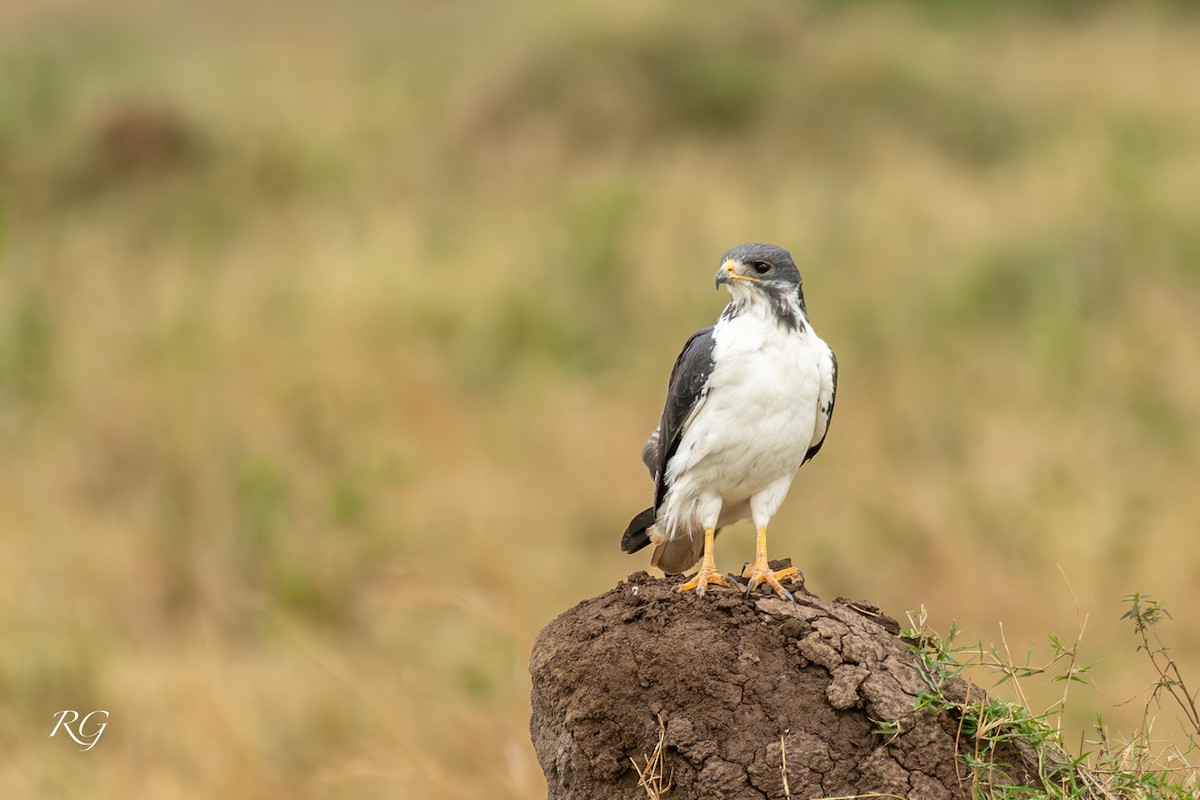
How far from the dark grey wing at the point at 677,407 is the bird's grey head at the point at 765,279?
0.65ft

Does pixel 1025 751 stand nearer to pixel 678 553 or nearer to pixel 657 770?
pixel 657 770

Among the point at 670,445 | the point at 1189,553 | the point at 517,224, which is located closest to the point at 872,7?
the point at 517,224

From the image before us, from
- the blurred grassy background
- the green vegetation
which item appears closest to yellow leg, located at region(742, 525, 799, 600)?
the green vegetation

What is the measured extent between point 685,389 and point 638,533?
0.59m

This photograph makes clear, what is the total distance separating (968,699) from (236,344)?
10732mm

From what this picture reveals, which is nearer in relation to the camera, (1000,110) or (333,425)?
(333,425)

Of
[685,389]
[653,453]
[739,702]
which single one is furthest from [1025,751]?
[653,453]

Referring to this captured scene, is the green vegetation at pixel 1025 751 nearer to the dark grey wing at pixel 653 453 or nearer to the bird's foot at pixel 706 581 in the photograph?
the bird's foot at pixel 706 581

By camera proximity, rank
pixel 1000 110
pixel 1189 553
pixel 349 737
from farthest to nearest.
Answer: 1. pixel 1000 110
2. pixel 1189 553
3. pixel 349 737

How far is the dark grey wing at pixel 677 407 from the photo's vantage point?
4.54 m

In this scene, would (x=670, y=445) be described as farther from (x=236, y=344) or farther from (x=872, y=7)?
(x=872, y=7)

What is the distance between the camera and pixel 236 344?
13.5m

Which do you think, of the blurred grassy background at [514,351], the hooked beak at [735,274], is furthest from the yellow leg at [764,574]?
the blurred grassy background at [514,351]

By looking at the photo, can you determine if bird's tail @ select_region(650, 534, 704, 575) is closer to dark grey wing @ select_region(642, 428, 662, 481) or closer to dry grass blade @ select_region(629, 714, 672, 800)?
dark grey wing @ select_region(642, 428, 662, 481)
